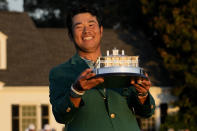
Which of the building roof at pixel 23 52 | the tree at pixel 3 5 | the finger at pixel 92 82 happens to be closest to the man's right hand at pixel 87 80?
the finger at pixel 92 82

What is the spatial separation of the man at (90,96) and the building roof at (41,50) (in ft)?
65.8

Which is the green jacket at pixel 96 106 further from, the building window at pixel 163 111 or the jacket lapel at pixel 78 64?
the building window at pixel 163 111

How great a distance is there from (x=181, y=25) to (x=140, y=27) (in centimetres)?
930

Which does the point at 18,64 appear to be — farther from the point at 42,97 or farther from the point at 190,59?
the point at 190,59

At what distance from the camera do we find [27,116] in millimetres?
23703

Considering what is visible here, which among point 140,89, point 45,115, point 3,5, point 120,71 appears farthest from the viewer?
point 3,5

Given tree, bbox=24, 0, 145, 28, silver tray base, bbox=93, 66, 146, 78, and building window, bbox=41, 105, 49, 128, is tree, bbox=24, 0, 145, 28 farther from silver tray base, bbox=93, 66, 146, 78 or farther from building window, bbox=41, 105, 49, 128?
silver tray base, bbox=93, 66, 146, 78

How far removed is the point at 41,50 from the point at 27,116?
440cm

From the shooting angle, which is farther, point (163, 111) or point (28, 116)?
point (163, 111)

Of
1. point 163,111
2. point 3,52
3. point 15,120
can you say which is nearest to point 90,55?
point 15,120

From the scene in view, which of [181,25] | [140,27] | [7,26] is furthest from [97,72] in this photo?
[140,27]

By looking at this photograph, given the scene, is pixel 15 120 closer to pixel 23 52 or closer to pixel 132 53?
pixel 23 52

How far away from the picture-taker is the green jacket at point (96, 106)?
13.8ft

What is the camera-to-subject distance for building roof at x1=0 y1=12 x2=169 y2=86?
Answer: 25141mm
